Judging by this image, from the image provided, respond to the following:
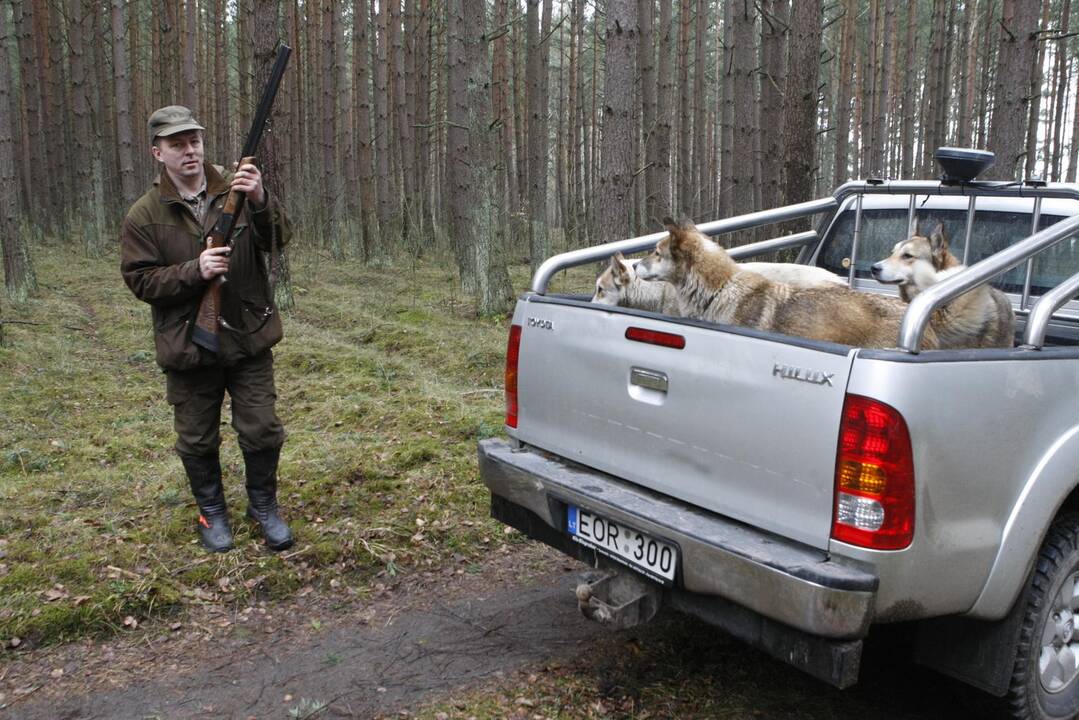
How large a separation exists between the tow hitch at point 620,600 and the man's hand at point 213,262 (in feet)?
8.33

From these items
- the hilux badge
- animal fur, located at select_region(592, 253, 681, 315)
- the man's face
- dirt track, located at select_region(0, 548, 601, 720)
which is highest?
the man's face

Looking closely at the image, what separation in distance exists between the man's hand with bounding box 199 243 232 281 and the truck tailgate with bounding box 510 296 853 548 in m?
1.65

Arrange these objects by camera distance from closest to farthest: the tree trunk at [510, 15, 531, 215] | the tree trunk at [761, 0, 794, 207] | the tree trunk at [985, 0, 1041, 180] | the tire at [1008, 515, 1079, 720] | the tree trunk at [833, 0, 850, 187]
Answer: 1. the tire at [1008, 515, 1079, 720]
2. the tree trunk at [985, 0, 1041, 180]
3. the tree trunk at [761, 0, 794, 207]
4. the tree trunk at [833, 0, 850, 187]
5. the tree trunk at [510, 15, 531, 215]

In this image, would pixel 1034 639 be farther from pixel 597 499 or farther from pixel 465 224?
pixel 465 224

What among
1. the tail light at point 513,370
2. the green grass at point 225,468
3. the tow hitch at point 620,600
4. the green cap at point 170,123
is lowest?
the green grass at point 225,468

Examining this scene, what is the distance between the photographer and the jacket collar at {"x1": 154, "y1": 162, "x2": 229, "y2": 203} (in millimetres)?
4613

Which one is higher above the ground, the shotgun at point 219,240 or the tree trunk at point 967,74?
the tree trunk at point 967,74

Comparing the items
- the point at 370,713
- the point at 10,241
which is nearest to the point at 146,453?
the point at 370,713

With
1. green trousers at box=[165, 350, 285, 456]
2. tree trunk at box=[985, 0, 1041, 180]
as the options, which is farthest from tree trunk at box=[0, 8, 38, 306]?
tree trunk at box=[985, 0, 1041, 180]

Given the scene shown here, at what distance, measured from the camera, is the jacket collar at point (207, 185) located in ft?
15.1

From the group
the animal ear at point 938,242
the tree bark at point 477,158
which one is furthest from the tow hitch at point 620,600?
the tree bark at point 477,158

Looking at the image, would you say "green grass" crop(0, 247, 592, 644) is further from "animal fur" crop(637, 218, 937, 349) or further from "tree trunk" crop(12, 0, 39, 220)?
"tree trunk" crop(12, 0, 39, 220)

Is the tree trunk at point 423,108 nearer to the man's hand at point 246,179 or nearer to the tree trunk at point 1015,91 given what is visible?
the tree trunk at point 1015,91

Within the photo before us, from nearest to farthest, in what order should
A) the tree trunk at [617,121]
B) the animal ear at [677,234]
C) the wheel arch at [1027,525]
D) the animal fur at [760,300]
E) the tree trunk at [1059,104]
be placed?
the wheel arch at [1027,525]
the animal fur at [760,300]
the animal ear at [677,234]
the tree trunk at [617,121]
the tree trunk at [1059,104]
